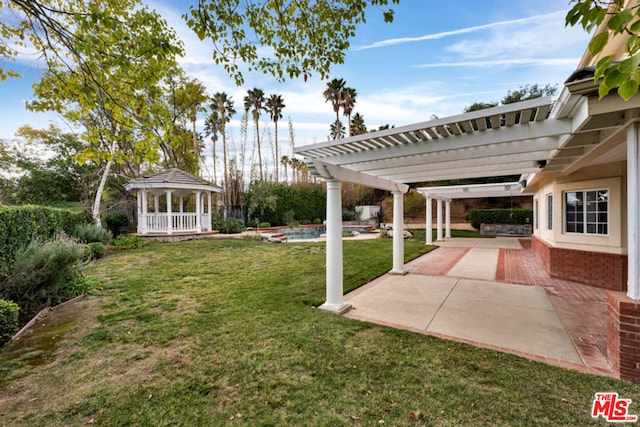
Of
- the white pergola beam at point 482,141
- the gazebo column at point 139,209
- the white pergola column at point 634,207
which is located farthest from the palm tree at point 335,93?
the white pergola column at point 634,207

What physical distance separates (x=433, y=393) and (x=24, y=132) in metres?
26.1

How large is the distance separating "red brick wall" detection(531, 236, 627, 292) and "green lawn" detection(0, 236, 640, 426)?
4.77 m

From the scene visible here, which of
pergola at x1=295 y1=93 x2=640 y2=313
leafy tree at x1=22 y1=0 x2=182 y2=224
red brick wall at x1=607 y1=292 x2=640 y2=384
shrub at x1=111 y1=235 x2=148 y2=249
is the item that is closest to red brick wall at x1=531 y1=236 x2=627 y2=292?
pergola at x1=295 y1=93 x2=640 y2=313

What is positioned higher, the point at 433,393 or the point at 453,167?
the point at 453,167

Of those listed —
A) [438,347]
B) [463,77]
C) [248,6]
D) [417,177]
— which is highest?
[463,77]

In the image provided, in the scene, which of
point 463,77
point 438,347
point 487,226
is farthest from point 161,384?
point 487,226

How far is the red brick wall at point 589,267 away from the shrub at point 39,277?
36.9ft

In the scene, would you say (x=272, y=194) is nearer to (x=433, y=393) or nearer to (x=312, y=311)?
(x=312, y=311)

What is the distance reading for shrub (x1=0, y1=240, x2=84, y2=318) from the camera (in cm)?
468

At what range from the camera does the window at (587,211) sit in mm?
6441

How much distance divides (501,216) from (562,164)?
54.8 feet

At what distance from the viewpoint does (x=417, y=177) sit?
7.16m

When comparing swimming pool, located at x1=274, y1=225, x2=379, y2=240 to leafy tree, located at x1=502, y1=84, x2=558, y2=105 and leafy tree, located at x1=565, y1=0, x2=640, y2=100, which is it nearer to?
leafy tree, located at x1=502, y1=84, x2=558, y2=105

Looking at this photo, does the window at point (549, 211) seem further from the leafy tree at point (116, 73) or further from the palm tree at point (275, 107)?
the palm tree at point (275, 107)
